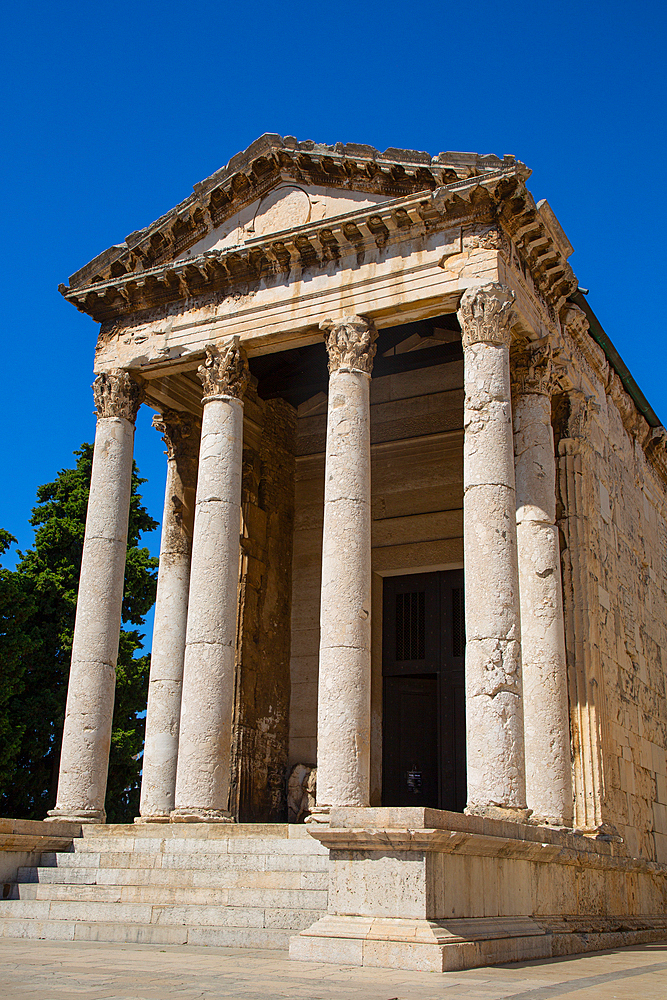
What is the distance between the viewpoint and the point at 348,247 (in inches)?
575

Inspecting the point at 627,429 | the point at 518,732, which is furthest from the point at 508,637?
the point at 627,429

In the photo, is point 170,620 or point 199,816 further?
point 170,620

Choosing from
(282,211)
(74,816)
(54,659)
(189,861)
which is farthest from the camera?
(54,659)

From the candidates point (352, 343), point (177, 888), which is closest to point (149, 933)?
point (177, 888)

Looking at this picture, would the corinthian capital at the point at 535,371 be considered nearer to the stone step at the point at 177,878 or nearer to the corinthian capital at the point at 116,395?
the corinthian capital at the point at 116,395

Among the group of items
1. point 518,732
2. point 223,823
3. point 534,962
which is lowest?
point 534,962

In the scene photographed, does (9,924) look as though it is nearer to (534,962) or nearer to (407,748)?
(534,962)

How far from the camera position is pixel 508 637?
1183 cm

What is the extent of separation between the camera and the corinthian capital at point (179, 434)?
18.1 meters

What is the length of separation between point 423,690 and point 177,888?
25.7 ft

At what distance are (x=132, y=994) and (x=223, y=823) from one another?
Result: 6.87 metres

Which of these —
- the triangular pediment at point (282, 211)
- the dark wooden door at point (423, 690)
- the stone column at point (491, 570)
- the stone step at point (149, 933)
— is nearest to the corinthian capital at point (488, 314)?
the stone column at point (491, 570)

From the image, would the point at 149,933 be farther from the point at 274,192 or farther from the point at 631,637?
the point at 274,192

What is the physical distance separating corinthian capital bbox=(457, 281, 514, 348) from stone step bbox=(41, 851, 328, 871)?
6.99 meters
